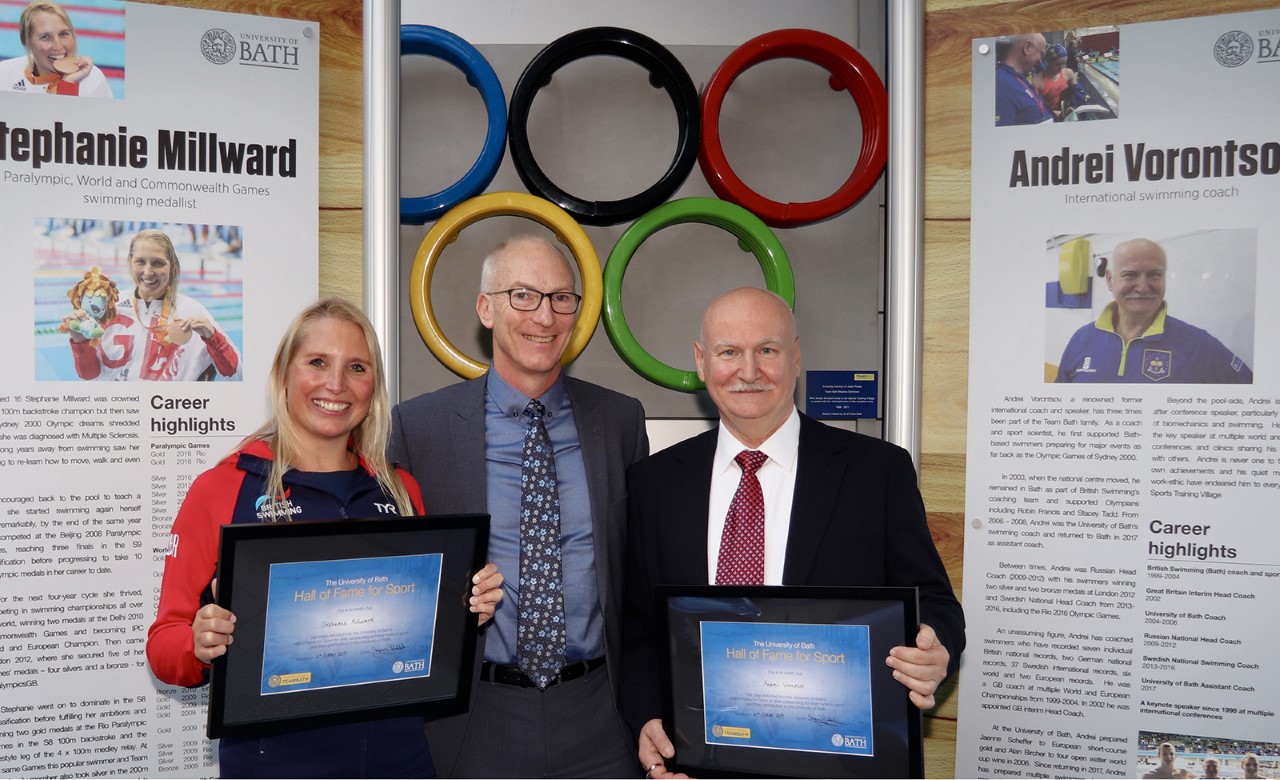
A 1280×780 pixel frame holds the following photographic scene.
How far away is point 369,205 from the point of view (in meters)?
3.10

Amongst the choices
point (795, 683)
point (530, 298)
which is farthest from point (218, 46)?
point (795, 683)

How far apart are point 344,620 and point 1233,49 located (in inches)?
121

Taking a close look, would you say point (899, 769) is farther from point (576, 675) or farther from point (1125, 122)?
point (1125, 122)

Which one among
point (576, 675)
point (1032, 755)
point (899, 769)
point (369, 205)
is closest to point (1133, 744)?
point (1032, 755)

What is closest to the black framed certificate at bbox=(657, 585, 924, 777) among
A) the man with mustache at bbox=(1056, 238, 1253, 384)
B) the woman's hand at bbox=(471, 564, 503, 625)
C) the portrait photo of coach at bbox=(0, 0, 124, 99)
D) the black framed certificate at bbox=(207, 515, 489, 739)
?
the woman's hand at bbox=(471, 564, 503, 625)

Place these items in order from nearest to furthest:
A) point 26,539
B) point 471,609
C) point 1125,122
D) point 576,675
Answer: point 471,609 → point 576,675 → point 26,539 → point 1125,122

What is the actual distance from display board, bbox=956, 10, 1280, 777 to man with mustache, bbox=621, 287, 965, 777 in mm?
763

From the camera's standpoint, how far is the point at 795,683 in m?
2.13

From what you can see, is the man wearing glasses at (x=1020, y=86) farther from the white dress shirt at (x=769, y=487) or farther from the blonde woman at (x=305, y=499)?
the blonde woman at (x=305, y=499)

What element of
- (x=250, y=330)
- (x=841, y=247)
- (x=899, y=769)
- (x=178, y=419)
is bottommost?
(x=899, y=769)

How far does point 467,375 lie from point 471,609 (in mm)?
1332

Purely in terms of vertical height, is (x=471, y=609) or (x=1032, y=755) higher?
(x=471, y=609)

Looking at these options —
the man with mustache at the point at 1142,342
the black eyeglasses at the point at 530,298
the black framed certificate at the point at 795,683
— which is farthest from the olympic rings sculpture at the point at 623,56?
the black framed certificate at the point at 795,683

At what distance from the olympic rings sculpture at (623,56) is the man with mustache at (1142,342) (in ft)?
5.00
